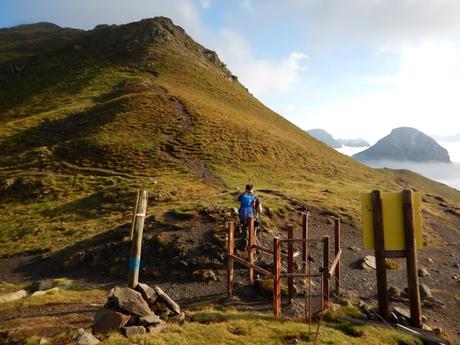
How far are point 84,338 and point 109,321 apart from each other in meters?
0.87

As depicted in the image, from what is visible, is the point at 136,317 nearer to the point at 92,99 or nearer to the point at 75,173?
the point at 75,173

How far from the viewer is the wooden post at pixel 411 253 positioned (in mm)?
11961

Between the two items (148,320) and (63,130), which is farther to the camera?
(63,130)

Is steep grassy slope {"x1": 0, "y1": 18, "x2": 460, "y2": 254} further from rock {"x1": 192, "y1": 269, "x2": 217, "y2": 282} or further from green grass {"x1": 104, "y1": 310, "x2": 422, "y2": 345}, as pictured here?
green grass {"x1": 104, "y1": 310, "x2": 422, "y2": 345}

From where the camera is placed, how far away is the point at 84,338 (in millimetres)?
9406

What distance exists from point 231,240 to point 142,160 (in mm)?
38745

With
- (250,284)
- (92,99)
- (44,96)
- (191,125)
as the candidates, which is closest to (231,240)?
(250,284)

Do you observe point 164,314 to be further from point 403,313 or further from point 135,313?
point 403,313

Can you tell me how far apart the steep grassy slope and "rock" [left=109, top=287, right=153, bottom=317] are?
13.4 meters

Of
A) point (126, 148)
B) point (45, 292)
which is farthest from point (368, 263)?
point (126, 148)

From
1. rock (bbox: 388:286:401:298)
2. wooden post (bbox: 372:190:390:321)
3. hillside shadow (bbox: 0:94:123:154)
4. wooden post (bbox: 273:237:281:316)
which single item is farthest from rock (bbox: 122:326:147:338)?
hillside shadow (bbox: 0:94:123:154)

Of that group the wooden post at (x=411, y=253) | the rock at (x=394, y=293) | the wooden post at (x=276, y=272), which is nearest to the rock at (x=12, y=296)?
the wooden post at (x=276, y=272)

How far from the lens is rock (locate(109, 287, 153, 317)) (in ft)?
35.1

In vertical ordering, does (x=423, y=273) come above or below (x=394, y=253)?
below
